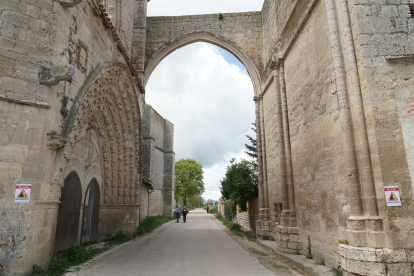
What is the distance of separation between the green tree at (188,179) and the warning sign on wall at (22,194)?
106ft

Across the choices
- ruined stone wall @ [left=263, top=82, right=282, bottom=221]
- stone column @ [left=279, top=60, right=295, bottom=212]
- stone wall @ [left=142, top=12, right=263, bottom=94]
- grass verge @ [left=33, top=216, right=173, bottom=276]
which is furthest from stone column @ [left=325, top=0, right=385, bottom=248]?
stone wall @ [left=142, top=12, right=263, bottom=94]

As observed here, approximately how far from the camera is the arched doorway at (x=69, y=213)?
6.42 m

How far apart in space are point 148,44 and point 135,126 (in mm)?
5835

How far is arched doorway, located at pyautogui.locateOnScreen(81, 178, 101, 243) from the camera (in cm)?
791

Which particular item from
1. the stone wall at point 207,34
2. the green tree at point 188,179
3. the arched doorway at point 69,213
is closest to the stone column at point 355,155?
the arched doorway at point 69,213

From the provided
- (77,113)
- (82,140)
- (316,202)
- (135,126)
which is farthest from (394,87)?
(135,126)

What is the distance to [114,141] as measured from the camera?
9.34 meters

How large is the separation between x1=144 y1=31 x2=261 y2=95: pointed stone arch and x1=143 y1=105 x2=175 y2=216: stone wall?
7.34 metres

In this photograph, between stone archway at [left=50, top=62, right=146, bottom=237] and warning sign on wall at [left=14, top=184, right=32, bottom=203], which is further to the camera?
stone archway at [left=50, top=62, right=146, bottom=237]

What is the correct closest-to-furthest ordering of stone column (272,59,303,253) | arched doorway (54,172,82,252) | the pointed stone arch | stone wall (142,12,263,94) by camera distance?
arched doorway (54,172,82,252) < stone column (272,59,303,253) < the pointed stone arch < stone wall (142,12,263,94)

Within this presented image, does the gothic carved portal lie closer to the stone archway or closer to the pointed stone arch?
the stone archway

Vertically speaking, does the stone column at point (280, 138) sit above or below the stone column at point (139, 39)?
below

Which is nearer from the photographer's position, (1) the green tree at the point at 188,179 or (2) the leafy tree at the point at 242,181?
(2) the leafy tree at the point at 242,181

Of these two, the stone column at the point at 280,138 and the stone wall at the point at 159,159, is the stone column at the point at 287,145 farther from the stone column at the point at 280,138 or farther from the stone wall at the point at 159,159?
the stone wall at the point at 159,159
